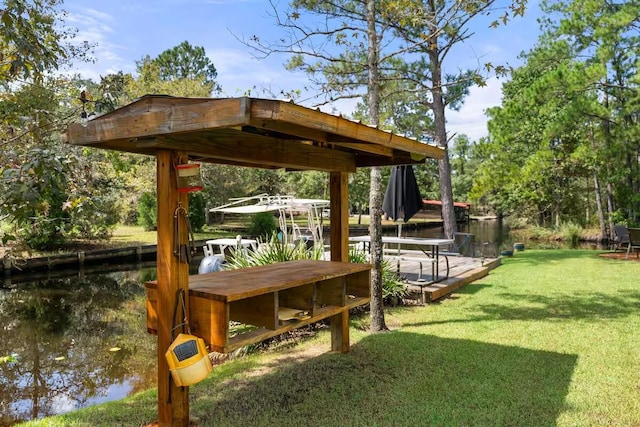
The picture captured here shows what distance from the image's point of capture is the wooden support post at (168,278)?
8.70 feet

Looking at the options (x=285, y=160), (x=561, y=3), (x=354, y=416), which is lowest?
(x=354, y=416)

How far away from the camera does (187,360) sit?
2492 mm

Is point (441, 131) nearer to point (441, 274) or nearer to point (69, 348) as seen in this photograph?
point (441, 274)

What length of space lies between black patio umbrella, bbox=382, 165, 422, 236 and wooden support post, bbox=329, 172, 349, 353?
387 cm

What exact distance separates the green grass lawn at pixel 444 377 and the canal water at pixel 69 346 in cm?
152

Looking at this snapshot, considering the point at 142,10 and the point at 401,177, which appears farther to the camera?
the point at 142,10

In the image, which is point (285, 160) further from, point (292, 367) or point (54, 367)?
point (54, 367)

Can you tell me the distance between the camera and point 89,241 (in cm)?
1542

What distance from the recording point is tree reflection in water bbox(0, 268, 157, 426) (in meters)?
4.71

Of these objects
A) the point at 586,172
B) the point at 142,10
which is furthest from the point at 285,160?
the point at 586,172

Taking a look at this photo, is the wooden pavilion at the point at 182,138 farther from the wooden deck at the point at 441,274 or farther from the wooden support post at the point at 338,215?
the wooden deck at the point at 441,274

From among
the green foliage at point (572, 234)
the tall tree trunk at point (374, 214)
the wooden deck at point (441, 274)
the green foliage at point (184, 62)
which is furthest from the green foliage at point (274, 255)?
the green foliage at point (184, 62)

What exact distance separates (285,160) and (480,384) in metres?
2.26

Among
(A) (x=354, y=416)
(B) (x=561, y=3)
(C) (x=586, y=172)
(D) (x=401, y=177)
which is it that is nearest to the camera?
(A) (x=354, y=416)
